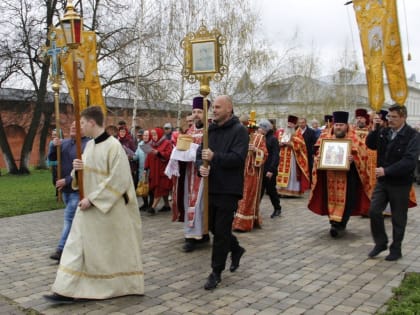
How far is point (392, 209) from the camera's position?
20.0 ft

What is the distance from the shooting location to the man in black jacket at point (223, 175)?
195 inches

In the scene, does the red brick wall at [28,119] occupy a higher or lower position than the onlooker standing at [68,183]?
higher

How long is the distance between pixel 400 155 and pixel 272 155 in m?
3.58

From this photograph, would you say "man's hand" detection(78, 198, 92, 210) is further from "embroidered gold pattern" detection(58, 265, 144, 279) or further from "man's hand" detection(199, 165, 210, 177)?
"man's hand" detection(199, 165, 210, 177)

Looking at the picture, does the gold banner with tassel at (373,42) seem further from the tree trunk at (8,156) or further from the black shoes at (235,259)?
the tree trunk at (8,156)

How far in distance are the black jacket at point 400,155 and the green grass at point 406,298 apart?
1.17 m

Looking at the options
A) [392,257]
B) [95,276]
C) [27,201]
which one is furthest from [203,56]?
[27,201]

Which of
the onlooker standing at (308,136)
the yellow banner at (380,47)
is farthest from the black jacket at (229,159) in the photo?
the onlooker standing at (308,136)

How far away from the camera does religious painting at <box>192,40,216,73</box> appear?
19.7ft

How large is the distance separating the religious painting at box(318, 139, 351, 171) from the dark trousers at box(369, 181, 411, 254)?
120 centimetres

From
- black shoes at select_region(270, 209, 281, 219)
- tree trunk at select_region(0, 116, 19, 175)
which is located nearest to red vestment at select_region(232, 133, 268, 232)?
black shoes at select_region(270, 209, 281, 219)

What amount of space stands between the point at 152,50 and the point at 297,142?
12.2 meters

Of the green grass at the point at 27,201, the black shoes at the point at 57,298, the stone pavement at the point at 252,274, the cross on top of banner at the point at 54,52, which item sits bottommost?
the stone pavement at the point at 252,274

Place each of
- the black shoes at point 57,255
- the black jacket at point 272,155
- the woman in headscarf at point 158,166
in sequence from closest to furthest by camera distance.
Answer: the black shoes at point 57,255 → the black jacket at point 272,155 → the woman in headscarf at point 158,166
